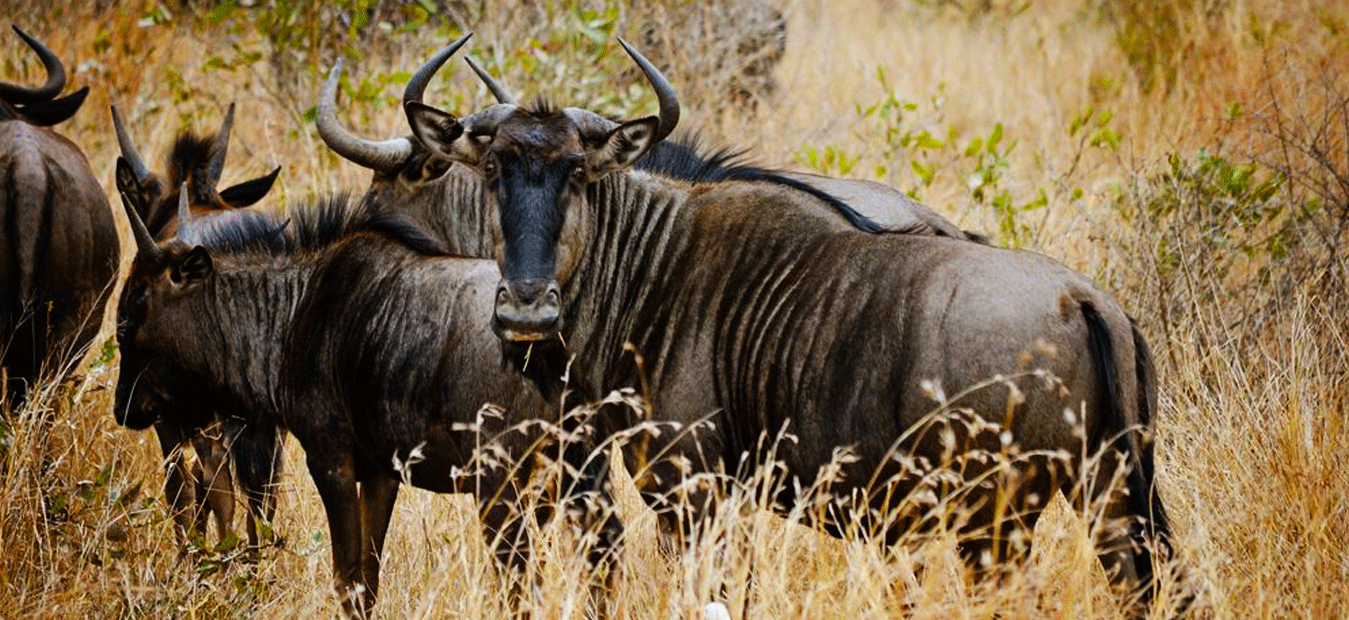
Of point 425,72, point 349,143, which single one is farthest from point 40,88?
point 425,72

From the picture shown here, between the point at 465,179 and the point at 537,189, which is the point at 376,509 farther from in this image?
the point at 465,179

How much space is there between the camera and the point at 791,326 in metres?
4.29

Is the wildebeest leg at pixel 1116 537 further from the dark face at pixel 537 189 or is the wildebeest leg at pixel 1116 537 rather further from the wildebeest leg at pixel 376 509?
the wildebeest leg at pixel 376 509

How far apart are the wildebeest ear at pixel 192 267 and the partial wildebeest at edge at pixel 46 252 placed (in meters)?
0.82

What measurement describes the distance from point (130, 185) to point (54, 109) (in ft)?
1.79

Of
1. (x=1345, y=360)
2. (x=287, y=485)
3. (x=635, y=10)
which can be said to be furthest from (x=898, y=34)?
(x=287, y=485)

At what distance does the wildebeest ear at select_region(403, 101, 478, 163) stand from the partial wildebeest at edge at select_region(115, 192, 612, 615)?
302mm

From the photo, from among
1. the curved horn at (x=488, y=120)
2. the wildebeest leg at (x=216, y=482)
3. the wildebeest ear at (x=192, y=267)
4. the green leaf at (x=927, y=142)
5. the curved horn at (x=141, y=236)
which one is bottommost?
the wildebeest leg at (x=216, y=482)

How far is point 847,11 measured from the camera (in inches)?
586

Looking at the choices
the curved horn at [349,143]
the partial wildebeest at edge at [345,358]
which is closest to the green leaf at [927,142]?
the curved horn at [349,143]

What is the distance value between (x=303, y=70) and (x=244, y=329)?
15.9ft

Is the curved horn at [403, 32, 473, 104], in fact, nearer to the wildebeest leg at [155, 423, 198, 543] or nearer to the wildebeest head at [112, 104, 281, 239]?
the wildebeest leg at [155, 423, 198, 543]

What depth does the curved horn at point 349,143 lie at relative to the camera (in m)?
5.44

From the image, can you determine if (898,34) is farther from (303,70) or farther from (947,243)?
(947,243)
